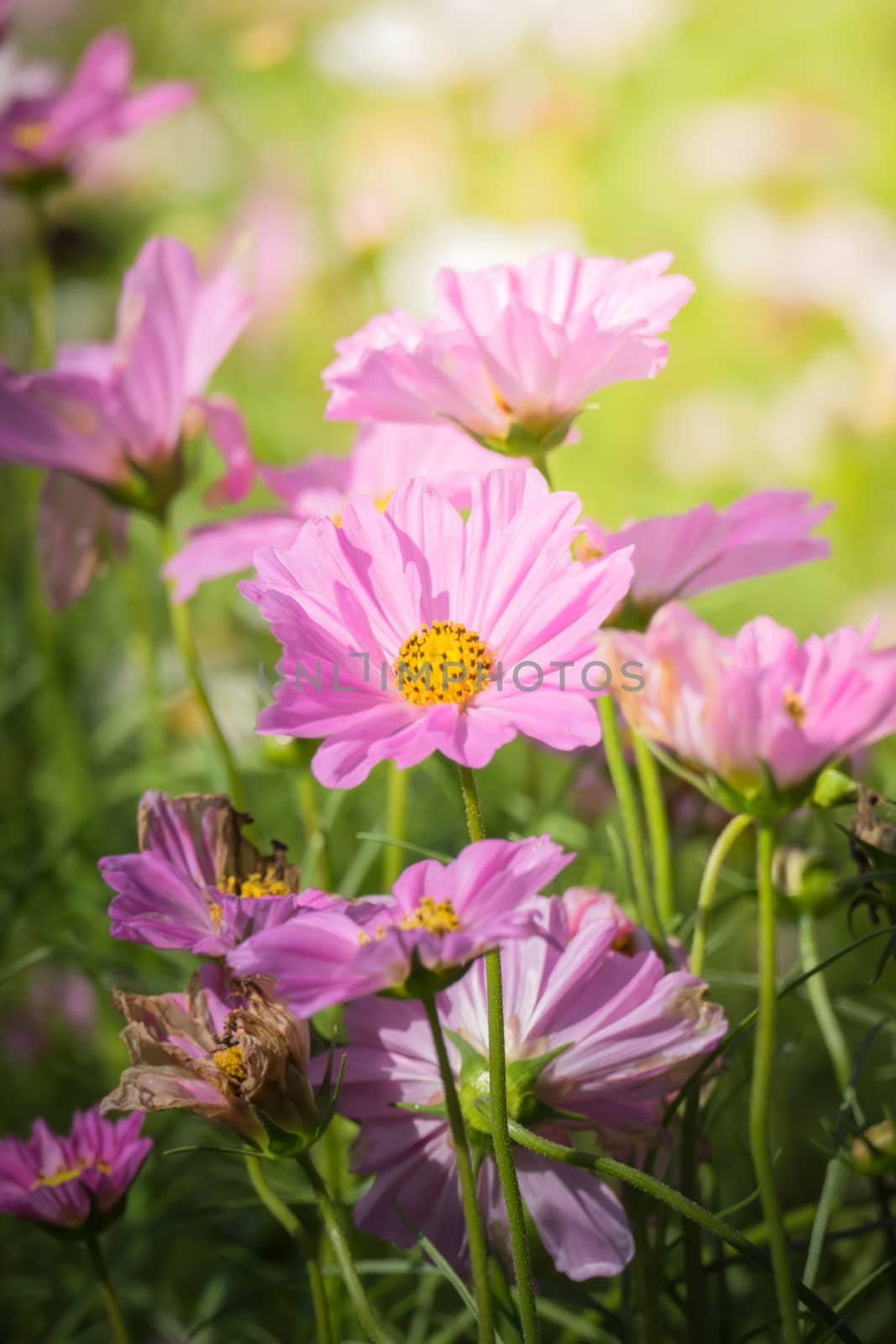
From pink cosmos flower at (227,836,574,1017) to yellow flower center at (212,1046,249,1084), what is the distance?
0.04m

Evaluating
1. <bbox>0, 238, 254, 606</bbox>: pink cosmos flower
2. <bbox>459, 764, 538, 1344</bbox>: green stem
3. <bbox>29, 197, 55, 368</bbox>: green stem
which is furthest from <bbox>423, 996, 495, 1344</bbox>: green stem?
<bbox>29, 197, 55, 368</bbox>: green stem

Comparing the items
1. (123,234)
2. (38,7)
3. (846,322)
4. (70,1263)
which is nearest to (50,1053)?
(70,1263)

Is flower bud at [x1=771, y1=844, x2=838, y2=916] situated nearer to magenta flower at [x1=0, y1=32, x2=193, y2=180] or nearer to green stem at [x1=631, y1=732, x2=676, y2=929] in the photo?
green stem at [x1=631, y1=732, x2=676, y2=929]

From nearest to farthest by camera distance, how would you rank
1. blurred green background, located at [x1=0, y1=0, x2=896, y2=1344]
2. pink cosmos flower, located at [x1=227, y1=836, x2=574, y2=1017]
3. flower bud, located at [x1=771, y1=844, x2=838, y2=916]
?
pink cosmos flower, located at [x1=227, y1=836, x2=574, y2=1017]
flower bud, located at [x1=771, y1=844, x2=838, y2=916]
blurred green background, located at [x1=0, y1=0, x2=896, y2=1344]

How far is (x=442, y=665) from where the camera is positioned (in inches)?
10.4

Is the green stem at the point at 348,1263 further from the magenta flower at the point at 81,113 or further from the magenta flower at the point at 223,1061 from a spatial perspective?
the magenta flower at the point at 81,113

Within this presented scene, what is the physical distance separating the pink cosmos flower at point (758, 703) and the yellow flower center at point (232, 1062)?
0.35 feet

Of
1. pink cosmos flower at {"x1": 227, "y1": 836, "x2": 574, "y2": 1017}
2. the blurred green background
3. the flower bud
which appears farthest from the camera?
the blurred green background

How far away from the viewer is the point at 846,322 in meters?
1.24

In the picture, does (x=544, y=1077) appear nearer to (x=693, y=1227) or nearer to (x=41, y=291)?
(x=693, y=1227)

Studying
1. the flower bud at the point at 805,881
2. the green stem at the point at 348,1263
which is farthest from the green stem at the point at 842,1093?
the green stem at the point at 348,1263

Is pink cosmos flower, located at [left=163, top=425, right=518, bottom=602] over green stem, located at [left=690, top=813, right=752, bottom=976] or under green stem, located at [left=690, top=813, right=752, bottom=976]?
over

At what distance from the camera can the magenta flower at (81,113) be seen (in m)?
0.54

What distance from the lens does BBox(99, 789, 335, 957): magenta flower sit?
9.8 inches
